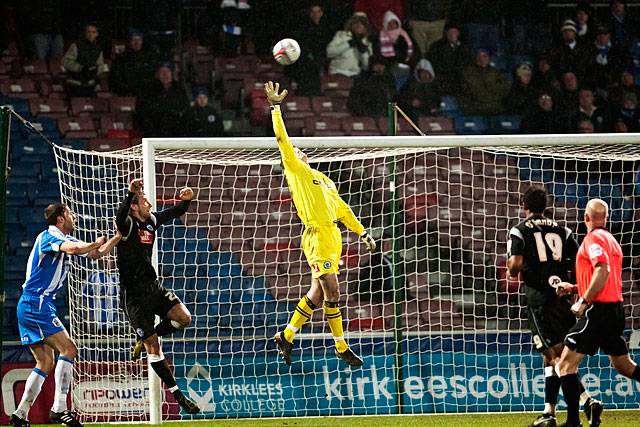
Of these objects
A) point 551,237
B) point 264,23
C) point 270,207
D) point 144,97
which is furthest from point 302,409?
point 264,23

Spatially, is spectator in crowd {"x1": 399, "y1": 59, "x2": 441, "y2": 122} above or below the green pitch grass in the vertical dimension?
above

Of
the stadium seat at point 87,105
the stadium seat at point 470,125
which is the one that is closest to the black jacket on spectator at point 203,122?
the stadium seat at point 87,105

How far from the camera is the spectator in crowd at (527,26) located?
17500 mm

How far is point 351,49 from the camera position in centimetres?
1680

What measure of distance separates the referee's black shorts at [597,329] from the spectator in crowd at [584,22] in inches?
396

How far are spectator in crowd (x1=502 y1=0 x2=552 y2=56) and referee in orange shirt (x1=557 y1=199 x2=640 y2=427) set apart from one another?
32.7 feet

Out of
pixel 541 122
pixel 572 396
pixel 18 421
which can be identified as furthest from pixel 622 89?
pixel 18 421

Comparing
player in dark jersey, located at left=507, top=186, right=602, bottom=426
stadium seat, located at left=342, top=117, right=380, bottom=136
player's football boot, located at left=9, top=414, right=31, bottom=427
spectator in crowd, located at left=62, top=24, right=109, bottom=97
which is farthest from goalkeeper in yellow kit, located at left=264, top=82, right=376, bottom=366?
spectator in crowd, located at left=62, top=24, right=109, bottom=97

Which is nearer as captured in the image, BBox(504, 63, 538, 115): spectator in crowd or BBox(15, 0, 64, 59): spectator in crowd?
BBox(504, 63, 538, 115): spectator in crowd

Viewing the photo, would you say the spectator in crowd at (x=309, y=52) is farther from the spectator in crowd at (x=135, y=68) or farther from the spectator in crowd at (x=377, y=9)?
the spectator in crowd at (x=135, y=68)

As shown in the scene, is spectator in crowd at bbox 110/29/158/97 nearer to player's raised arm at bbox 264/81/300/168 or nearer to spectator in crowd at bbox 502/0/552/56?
spectator in crowd at bbox 502/0/552/56

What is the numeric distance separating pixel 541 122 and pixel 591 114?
93 cm

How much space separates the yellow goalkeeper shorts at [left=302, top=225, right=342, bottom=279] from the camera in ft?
30.7

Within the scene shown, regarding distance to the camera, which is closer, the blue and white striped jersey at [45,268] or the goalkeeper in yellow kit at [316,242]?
the blue and white striped jersey at [45,268]
